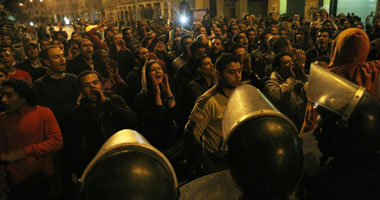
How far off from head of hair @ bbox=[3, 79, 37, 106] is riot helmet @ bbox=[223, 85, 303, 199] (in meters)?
2.52

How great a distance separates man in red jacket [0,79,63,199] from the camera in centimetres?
304

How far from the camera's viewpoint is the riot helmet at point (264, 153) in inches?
57.0

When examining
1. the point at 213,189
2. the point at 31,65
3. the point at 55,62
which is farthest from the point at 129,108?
the point at 31,65

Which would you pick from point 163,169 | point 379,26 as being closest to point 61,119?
point 163,169

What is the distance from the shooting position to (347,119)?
5.88ft

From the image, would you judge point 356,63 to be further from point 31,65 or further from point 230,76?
point 31,65

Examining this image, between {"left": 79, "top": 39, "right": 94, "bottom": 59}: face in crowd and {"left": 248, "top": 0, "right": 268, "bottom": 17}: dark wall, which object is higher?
{"left": 248, "top": 0, "right": 268, "bottom": 17}: dark wall

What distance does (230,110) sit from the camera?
1.74 m

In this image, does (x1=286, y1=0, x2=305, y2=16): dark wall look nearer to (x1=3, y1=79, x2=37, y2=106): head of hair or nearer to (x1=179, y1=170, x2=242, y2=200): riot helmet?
(x1=3, y1=79, x2=37, y2=106): head of hair

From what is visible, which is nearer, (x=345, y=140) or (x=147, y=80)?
(x=345, y=140)

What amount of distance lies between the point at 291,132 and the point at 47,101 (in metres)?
3.81

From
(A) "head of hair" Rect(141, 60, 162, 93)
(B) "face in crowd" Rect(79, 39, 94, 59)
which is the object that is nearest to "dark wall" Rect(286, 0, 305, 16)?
(B) "face in crowd" Rect(79, 39, 94, 59)

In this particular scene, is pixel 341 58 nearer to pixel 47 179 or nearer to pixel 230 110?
pixel 230 110

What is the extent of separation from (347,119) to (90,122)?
2800 mm
